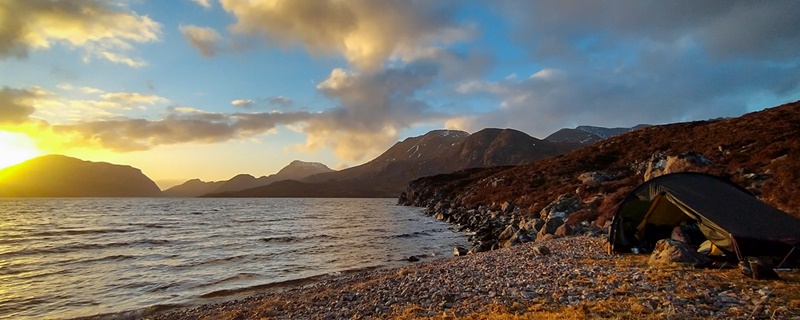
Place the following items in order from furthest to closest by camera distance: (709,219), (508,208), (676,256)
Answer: (508,208) < (709,219) < (676,256)

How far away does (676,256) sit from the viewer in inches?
496

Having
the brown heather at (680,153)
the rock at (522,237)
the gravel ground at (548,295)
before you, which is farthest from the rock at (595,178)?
the gravel ground at (548,295)

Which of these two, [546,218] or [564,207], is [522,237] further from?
[564,207]

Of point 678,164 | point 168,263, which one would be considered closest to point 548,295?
point 168,263

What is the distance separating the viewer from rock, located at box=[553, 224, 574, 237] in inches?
991

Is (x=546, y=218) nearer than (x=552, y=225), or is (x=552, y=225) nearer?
(x=552, y=225)

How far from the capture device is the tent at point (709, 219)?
38.6ft

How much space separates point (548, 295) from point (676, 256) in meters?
5.53

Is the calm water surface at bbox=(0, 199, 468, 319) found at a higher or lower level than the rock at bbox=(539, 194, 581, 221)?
lower

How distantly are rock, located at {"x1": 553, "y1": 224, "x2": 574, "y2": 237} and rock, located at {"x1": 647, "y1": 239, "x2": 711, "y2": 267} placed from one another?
12.1m

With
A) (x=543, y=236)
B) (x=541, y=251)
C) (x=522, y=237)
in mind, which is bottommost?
(x=522, y=237)

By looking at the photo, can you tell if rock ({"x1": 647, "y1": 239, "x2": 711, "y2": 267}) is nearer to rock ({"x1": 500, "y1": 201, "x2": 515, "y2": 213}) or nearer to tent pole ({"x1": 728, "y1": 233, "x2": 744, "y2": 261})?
tent pole ({"x1": 728, "y1": 233, "x2": 744, "y2": 261})

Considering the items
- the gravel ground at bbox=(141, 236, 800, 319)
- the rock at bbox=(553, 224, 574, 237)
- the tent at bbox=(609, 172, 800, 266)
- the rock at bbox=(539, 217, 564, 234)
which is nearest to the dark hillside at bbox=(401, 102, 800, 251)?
the rock at bbox=(539, 217, 564, 234)

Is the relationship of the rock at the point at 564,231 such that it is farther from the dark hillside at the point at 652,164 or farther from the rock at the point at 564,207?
the rock at the point at 564,207
